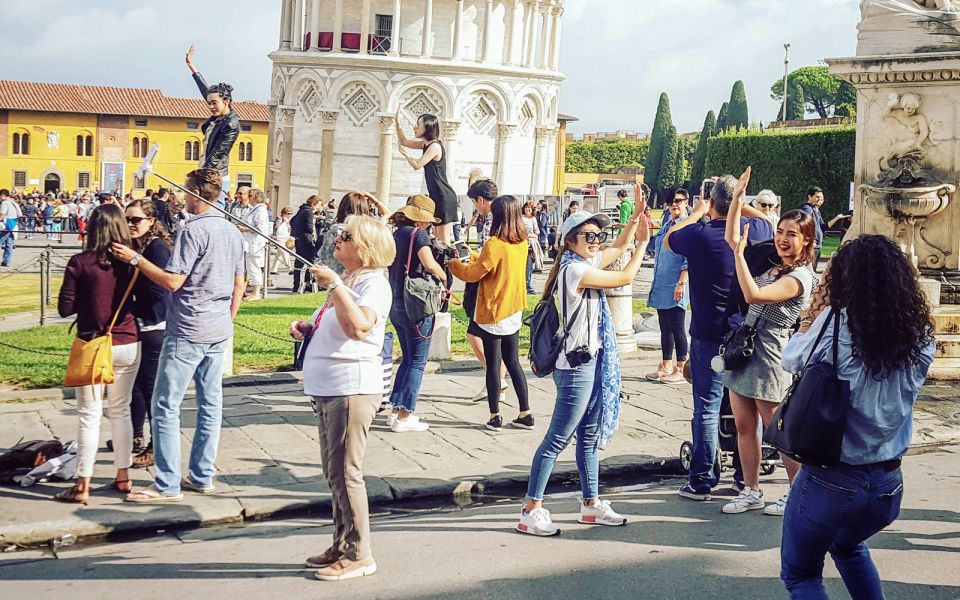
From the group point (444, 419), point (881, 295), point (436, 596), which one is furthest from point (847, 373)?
point (444, 419)

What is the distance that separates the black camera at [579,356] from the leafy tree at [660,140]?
87347mm

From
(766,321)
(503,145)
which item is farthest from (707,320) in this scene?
(503,145)

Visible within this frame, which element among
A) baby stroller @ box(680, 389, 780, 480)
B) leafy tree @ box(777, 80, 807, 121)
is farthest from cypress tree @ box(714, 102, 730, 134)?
baby stroller @ box(680, 389, 780, 480)

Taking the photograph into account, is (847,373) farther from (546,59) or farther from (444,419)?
(546,59)

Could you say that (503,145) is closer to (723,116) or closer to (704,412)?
(723,116)

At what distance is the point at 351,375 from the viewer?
17.9 ft

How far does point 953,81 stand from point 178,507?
885 cm

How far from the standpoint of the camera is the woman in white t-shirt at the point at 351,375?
5.46m

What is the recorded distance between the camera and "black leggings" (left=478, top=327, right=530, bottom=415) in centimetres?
893

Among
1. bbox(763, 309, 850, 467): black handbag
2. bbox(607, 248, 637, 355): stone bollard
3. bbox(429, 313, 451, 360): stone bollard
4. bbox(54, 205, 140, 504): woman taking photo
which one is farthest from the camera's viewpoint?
bbox(607, 248, 637, 355): stone bollard

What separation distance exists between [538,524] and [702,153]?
247 ft

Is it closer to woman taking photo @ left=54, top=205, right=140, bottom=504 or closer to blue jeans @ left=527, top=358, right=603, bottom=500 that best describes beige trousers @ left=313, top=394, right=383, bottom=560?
blue jeans @ left=527, top=358, right=603, bottom=500

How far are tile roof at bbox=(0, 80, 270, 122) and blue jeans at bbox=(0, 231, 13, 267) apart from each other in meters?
55.0

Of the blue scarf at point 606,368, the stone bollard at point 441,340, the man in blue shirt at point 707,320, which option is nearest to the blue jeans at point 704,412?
the man in blue shirt at point 707,320
